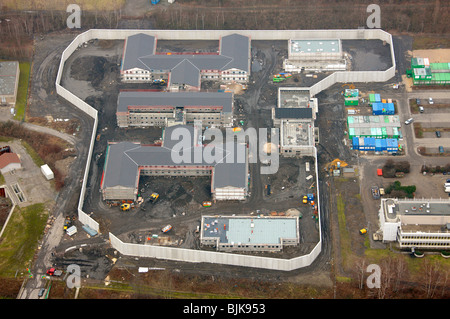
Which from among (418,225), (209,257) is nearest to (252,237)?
(209,257)

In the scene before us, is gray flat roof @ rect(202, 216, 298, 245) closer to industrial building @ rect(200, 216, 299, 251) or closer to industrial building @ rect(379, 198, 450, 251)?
industrial building @ rect(200, 216, 299, 251)

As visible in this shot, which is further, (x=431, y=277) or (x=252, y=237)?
(x=252, y=237)

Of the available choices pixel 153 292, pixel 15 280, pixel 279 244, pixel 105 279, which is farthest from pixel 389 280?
pixel 15 280

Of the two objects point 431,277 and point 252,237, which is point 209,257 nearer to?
point 252,237

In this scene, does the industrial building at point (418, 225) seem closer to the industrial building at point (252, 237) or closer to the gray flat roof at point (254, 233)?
the industrial building at point (252, 237)

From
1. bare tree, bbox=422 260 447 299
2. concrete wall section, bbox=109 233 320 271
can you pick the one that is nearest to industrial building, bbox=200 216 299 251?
concrete wall section, bbox=109 233 320 271

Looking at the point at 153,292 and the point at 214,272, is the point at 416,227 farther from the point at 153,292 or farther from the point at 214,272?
the point at 153,292

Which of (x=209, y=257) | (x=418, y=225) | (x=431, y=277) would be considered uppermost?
(x=418, y=225)

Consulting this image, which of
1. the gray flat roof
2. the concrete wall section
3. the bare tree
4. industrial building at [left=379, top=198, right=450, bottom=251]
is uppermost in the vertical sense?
industrial building at [left=379, top=198, right=450, bottom=251]
